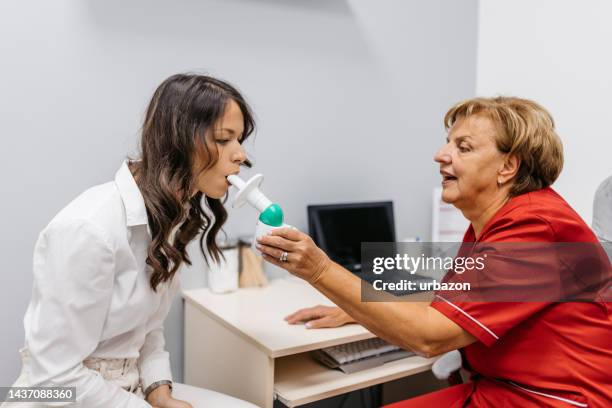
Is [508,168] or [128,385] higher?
[508,168]

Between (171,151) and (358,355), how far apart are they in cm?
81

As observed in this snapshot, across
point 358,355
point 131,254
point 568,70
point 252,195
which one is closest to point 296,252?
point 252,195

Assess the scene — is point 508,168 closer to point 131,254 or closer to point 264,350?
point 264,350

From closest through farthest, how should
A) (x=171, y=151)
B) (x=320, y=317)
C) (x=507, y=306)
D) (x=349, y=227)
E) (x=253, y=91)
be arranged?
(x=507, y=306), (x=171, y=151), (x=320, y=317), (x=253, y=91), (x=349, y=227)

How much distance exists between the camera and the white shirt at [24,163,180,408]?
41.6 inches

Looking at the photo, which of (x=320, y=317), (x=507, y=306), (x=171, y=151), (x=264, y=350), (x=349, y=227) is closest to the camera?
(x=507, y=306)

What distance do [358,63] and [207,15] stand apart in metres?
0.64

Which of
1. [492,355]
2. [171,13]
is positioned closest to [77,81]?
[171,13]

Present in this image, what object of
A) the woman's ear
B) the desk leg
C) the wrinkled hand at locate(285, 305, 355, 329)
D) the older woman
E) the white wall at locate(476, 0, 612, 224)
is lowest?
the desk leg

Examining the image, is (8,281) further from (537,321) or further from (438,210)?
(438,210)

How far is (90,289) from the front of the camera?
1.07m

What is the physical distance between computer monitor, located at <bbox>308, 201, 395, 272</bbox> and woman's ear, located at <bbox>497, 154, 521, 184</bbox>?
2.79ft

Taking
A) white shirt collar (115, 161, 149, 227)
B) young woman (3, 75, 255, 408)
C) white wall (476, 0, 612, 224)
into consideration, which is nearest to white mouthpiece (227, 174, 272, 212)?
young woman (3, 75, 255, 408)

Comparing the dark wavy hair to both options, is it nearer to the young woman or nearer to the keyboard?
the young woman
